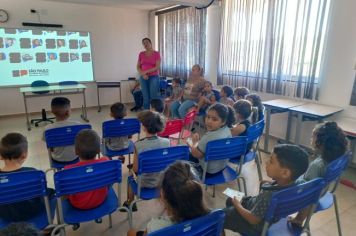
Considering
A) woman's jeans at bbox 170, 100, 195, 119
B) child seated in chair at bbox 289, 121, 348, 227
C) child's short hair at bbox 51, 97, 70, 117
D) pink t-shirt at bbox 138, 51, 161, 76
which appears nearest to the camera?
child seated in chair at bbox 289, 121, 348, 227

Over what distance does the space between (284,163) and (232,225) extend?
0.50 metres

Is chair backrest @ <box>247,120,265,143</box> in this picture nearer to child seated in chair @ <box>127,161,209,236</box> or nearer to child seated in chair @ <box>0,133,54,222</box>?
child seated in chair @ <box>127,161,209,236</box>

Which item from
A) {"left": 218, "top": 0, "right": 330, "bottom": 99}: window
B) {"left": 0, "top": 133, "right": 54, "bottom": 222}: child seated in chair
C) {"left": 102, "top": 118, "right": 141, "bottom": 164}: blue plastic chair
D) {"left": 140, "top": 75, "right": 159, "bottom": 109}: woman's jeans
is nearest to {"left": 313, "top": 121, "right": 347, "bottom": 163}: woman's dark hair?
{"left": 102, "top": 118, "right": 141, "bottom": 164}: blue plastic chair

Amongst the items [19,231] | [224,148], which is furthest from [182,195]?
[224,148]

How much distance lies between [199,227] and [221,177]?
3.73 ft

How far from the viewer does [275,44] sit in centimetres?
395

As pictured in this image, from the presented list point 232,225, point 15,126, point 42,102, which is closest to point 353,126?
point 232,225

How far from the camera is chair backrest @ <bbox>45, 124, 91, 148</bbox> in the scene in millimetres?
2289

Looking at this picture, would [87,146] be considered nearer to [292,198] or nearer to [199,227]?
[199,227]

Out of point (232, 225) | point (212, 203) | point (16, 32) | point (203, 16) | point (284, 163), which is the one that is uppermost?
point (203, 16)

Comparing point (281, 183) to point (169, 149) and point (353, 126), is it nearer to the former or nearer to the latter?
point (169, 149)

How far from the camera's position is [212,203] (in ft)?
8.06

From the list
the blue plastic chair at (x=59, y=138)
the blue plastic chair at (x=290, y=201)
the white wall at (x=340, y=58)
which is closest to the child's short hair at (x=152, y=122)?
the blue plastic chair at (x=59, y=138)

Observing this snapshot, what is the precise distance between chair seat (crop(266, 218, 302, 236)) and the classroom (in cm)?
1
